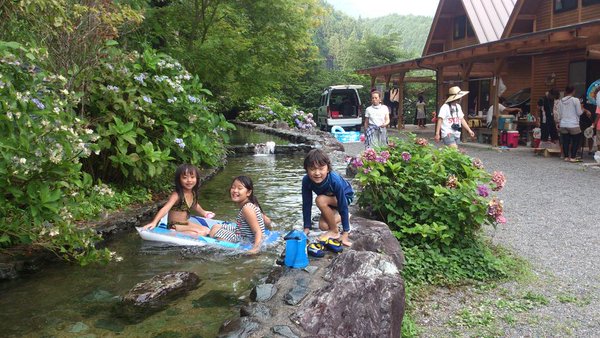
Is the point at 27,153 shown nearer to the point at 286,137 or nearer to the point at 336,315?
the point at 336,315

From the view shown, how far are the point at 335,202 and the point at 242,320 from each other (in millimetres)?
2002

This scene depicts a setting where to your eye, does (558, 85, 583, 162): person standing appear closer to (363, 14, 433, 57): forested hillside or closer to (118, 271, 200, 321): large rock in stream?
(118, 271, 200, 321): large rock in stream

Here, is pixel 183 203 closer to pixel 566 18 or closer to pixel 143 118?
pixel 143 118

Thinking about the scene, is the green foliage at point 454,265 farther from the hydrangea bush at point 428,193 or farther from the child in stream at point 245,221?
the child in stream at point 245,221

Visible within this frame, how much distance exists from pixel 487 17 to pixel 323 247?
22.2 metres

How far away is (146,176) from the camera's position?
782 centimetres

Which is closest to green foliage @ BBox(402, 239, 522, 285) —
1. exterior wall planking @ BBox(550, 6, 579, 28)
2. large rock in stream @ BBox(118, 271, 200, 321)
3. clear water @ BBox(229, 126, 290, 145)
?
large rock in stream @ BBox(118, 271, 200, 321)

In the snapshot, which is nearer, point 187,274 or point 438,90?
point 187,274

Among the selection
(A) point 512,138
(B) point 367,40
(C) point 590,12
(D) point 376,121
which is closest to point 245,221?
(D) point 376,121

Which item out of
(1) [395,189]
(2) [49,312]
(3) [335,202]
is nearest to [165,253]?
(2) [49,312]

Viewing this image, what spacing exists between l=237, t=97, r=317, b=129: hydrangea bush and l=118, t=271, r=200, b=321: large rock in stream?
17311 mm

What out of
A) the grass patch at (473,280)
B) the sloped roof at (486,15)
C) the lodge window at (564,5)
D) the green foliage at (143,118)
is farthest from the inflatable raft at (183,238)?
the sloped roof at (486,15)

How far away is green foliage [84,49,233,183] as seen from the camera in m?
7.08

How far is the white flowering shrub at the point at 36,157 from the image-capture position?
404cm
